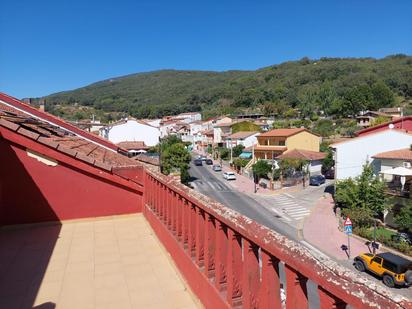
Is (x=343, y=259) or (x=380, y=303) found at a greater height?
(x=380, y=303)

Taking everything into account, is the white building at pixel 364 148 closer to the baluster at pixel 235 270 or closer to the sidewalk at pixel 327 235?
the sidewalk at pixel 327 235

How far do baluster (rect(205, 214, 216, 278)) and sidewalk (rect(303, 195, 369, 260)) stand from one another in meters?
17.4

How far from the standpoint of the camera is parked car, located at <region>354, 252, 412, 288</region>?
15.0 meters

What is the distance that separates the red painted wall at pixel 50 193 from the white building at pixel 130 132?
45.2 meters

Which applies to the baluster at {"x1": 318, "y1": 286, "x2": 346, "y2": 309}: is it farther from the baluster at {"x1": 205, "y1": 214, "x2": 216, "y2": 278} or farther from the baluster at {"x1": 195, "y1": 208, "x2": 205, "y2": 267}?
the baluster at {"x1": 195, "y1": 208, "x2": 205, "y2": 267}

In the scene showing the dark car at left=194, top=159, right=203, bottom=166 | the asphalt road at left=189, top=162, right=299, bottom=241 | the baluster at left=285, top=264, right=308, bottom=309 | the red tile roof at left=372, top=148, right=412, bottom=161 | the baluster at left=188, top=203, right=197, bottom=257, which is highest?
the baluster at left=285, top=264, right=308, bottom=309

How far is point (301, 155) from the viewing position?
133 feet

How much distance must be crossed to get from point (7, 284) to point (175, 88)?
17317 centimetres

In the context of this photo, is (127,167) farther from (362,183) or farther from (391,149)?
(391,149)

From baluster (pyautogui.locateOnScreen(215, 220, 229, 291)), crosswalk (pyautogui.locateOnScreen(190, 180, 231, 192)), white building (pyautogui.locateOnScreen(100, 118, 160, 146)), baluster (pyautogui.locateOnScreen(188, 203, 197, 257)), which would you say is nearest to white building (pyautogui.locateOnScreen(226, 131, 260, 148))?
white building (pyautogui.locateOnScreen(100, 118, 160, 146))

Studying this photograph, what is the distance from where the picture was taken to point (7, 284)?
3.66m

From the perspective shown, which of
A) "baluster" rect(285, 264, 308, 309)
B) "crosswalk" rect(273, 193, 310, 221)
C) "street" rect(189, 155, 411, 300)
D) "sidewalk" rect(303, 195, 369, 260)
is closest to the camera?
"baluster" rect(285, 264, 308, 309)

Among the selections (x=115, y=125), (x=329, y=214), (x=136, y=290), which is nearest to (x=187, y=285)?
(x=136, y=290)

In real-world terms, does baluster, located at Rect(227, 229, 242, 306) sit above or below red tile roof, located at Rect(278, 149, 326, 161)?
above
